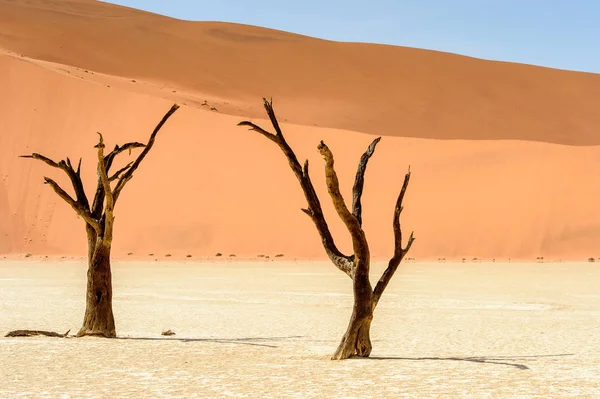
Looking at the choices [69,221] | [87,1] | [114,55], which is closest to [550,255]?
[69,221]

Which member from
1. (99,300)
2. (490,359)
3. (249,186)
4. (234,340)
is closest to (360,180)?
(490,359)

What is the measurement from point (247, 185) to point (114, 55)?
28961 mm

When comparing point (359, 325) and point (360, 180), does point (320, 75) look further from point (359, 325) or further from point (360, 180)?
point (359, 325)

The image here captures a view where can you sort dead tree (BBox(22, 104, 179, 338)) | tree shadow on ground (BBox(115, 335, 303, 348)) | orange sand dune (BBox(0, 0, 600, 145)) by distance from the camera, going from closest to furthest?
tree shadow on ground (BBox(115, 335, 303, 348)) → dead tree (BBox(22, 104, 179, 338)) → orange sand dune (BBox(0, 0, 600, 145))

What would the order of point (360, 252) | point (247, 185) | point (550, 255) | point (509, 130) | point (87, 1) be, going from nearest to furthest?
point (360, 252), point (550, 255), point (247, 185), point (509, 130), point (87, 1)

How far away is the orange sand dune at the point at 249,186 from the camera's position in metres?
37.7

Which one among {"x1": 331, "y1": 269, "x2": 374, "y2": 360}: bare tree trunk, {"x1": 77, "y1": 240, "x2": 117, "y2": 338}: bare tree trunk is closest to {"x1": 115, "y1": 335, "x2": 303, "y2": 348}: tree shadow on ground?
{"x1": 77, "y1": 240, "x2": 117, "y2": 338}: bare tree trunk

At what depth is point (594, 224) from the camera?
39.2 meters

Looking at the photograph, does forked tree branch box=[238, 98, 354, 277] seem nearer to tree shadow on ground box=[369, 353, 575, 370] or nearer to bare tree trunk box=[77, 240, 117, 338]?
tree shadow on ground box=[369, 353, 575, 370]

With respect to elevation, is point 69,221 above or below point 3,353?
above

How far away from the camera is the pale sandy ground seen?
8578 millimetres

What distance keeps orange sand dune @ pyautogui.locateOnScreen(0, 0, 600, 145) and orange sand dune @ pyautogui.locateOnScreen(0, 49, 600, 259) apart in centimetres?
836

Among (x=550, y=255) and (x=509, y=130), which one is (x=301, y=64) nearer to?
(x=509, y=130)

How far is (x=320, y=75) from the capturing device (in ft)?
241
